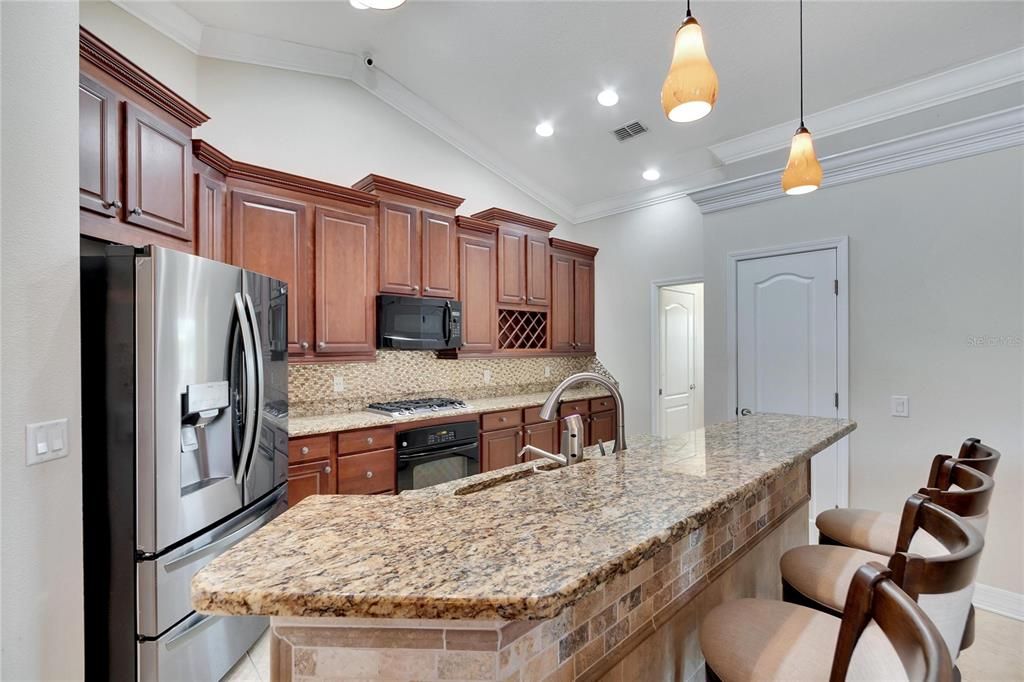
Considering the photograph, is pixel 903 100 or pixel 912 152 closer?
pixel 912 152

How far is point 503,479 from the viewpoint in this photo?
1511mm

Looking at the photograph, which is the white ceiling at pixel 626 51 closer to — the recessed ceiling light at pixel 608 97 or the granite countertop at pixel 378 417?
the recessed ceiling light at pixel 608 97

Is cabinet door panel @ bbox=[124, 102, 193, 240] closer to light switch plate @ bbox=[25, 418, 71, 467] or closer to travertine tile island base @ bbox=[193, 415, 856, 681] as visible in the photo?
light switch plate @ bbox=[25, 418, 71, 467]

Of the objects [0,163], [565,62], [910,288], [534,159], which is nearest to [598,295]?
[534,159]

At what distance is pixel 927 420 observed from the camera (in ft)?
8.62

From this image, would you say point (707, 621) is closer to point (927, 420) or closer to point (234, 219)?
point (927, 420)

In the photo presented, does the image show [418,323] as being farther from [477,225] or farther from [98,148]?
[98,148]

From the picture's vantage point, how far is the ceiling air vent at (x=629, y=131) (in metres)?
3.71

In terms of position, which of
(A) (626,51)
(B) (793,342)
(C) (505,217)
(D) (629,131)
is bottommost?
(B) (793,342)

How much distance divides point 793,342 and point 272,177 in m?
3.63

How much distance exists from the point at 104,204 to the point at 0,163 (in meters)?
0.54

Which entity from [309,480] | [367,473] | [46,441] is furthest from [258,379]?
[367,473]

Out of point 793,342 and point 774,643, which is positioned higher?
point 793,342

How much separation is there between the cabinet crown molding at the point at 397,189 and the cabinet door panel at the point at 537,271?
1024 mm
